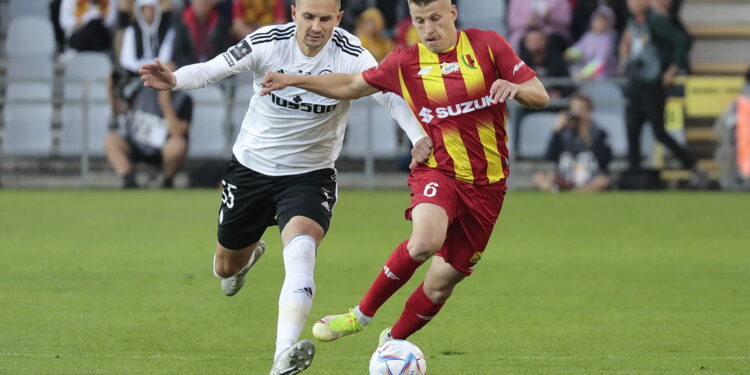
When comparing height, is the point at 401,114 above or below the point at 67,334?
above

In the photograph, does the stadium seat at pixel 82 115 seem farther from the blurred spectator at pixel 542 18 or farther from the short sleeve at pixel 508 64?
the short sleeve at pixel 508 64

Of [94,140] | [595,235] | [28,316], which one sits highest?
[28,316]

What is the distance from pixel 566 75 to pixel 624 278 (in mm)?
9943

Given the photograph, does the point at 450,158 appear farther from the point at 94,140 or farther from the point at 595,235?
the point at 94,140

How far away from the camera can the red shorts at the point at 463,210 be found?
→ 712 cm

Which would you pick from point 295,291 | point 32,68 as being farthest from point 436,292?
point 32,68

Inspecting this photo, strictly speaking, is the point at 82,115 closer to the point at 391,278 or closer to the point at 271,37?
the point at 271,37

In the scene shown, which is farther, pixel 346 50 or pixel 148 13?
pixel 148 13

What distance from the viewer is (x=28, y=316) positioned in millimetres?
8484

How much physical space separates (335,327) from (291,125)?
1304 millimetres

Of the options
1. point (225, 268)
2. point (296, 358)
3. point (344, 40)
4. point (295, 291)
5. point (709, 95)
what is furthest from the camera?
point (709, 95)

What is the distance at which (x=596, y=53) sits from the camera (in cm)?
2111

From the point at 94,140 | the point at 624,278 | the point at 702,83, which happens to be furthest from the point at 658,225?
the point at 94,140

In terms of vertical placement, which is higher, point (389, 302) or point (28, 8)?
point (389, 302)
